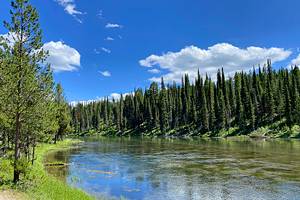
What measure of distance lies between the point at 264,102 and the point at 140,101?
266 feet

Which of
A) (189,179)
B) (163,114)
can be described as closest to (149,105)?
(163,114)

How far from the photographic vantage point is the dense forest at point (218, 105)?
124312 millimetres

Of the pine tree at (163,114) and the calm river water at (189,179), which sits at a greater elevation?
the pine tree at (163,114)

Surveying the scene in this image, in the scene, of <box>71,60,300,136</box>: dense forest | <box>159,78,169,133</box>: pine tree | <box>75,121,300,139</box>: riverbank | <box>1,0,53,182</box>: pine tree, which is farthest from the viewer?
<box>159,78,169,133</box>: pine tree

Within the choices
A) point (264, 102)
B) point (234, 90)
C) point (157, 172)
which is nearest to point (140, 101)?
point (234, 90)

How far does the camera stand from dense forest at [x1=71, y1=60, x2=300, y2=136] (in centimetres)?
12431

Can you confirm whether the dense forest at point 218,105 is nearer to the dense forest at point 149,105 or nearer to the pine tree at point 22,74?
the dense forest at point 149,105

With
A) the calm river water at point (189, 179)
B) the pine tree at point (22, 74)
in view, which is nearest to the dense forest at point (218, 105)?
the calm river water at point (189, 179)

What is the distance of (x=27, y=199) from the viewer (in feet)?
66.0

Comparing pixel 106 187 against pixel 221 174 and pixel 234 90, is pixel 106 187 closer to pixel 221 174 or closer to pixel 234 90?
pixel 221 174

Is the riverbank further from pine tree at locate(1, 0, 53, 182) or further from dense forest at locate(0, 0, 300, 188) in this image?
pine tree at locate(1, 0, 53, 182)

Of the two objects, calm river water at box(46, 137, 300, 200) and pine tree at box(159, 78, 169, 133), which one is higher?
pine tree at box(159, 78, 169, 133)

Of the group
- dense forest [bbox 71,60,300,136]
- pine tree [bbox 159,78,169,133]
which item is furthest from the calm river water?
pine tree [bbox 159,78,169,133]

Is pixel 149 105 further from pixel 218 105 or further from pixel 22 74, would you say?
pixel 22 74
